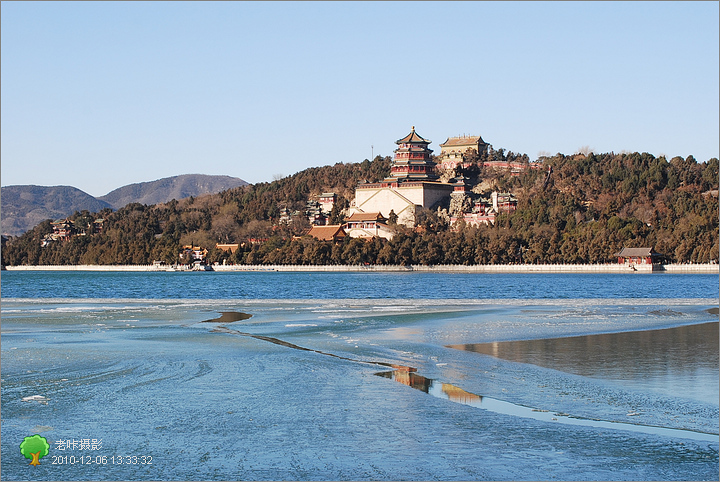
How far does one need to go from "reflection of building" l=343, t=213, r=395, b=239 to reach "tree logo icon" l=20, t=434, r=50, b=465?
10549 centimetres

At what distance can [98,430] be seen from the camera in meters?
8.80

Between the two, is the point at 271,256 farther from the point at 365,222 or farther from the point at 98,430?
the point at 98,430

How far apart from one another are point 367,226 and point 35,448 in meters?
109

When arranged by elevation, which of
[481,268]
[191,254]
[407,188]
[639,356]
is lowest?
[639,356]

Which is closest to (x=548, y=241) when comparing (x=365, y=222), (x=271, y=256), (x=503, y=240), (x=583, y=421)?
(x=503, y=240)

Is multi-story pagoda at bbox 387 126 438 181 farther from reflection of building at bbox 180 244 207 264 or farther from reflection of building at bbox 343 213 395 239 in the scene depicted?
reflection of building at bbox 180 244 207 264

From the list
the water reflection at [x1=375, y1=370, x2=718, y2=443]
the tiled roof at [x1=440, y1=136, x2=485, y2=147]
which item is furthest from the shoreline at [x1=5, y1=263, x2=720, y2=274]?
the water reflection at [x1=375, y1=370, x2=718, y2=443]

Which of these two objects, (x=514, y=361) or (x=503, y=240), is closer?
(x=514, y=361)

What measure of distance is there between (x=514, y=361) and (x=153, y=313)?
48.6 feet

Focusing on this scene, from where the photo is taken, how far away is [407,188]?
397 feet

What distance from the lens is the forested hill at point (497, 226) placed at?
9750cm

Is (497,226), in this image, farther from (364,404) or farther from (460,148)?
(364,404)

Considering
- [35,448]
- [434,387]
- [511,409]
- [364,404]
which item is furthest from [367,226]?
[35,448]

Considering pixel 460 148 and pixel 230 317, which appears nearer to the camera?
Answer: pixel 230 317
